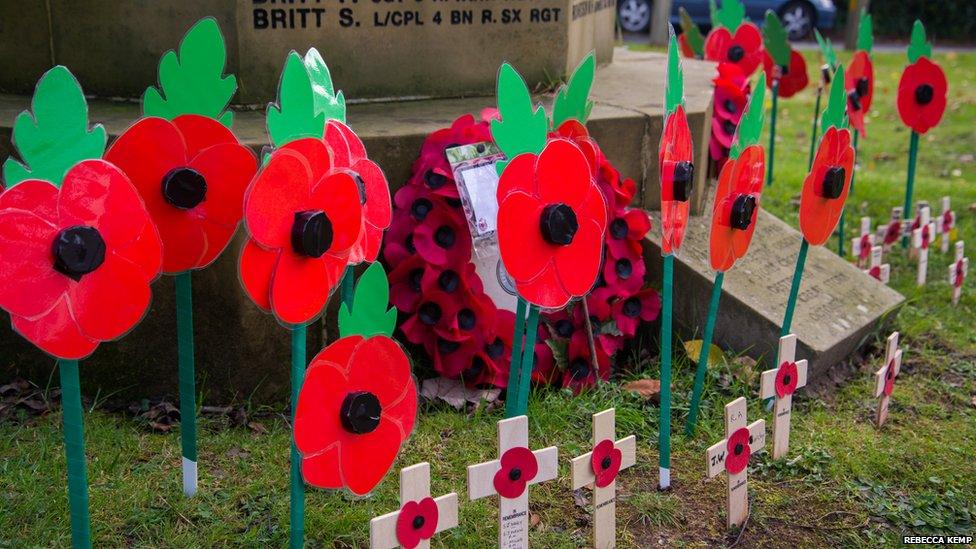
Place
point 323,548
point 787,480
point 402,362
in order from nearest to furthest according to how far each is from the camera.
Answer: point 402,362 < point 323,548 < point 787,480

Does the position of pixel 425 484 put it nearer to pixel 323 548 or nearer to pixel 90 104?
pixel 323 548

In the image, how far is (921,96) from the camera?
4887 mm

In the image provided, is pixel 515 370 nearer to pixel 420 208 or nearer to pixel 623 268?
pixel 420 208

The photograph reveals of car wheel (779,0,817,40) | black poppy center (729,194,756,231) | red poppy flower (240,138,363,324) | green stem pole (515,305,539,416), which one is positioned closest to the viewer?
red poppy flower (240,138,363,324)

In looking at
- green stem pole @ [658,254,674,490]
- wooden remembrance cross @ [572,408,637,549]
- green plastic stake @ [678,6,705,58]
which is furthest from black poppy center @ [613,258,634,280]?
green plastic stake @ [678,6,705,58]

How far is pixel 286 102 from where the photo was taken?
206cm

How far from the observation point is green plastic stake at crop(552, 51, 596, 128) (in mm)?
2795

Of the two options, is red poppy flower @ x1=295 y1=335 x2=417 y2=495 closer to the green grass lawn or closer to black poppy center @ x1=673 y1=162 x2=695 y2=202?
the green grass lawn

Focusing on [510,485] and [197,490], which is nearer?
[510,485]

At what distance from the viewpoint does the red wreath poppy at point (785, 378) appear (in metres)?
2.89

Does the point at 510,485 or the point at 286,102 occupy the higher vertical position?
the point at 286,102

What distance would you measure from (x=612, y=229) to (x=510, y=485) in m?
1.53

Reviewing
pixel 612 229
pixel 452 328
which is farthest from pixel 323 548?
pixel 612 229

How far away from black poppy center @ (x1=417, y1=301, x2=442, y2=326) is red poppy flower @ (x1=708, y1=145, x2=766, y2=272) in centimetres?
94
